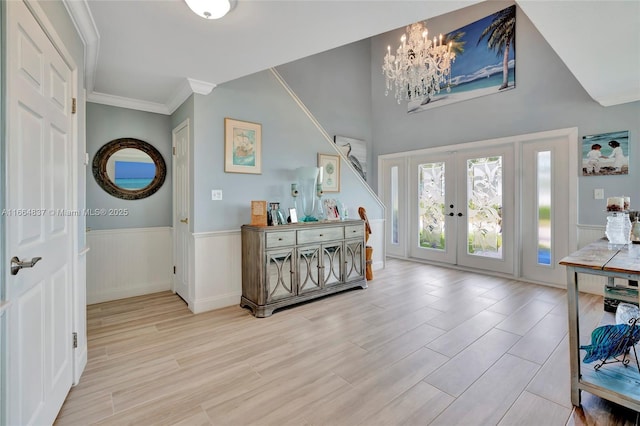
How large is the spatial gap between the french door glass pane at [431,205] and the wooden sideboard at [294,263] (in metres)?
2.14

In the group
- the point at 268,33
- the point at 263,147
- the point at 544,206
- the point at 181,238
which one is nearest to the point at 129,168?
the point at 181,238

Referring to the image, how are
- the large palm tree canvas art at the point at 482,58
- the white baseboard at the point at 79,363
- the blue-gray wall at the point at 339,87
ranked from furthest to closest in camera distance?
the blue-gray wall at the point at 339,87 < the large palm tree canvas art at the point at 482,58 < the white baseboard at the point at 79,363

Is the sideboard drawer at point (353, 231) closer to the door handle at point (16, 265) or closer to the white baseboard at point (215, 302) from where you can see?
the white baseboard at point (215, 302)

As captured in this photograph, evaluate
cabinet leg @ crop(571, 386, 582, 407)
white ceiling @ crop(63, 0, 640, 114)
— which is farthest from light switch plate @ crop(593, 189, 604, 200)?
cabinet leg @ crop(571, 386, 582, 407)

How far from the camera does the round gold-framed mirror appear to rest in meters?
3.42

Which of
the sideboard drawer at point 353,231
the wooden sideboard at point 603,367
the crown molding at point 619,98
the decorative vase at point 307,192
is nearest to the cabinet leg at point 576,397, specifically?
the wooden sideboard at point 603,367

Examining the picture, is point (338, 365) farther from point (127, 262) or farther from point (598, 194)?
point (598, 194)

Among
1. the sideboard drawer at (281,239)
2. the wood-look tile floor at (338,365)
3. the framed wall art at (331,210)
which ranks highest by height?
the framed wall art at (331,210)

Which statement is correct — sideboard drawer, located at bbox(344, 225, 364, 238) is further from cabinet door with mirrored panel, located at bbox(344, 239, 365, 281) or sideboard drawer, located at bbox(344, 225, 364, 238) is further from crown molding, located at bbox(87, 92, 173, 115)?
crown molding, located at bbox(87, 92, 173, 115)

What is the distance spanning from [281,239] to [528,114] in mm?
3821

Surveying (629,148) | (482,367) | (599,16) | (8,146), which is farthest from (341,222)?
(629,148)

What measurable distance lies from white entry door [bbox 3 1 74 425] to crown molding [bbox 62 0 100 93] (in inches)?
13.8

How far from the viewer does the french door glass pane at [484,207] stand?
4.52 m

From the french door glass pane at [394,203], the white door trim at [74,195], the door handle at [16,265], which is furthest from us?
the french door glass pane at [394,203]
